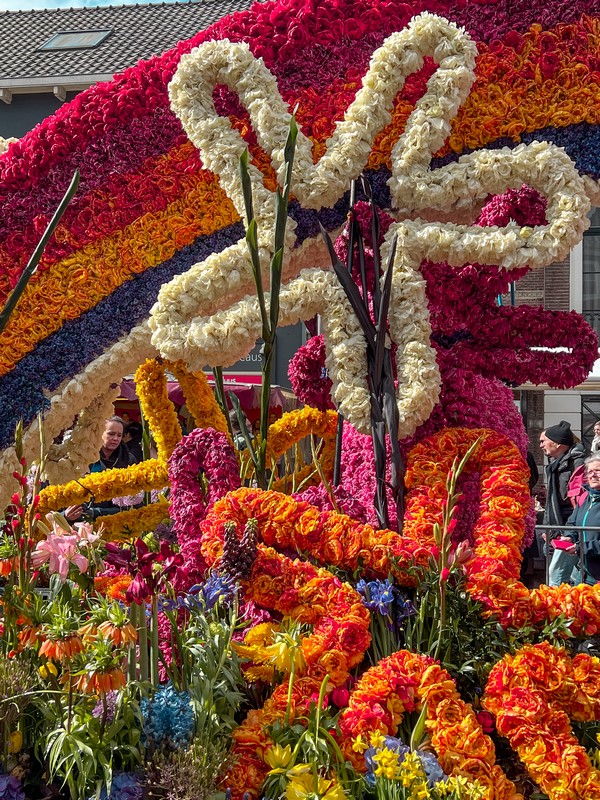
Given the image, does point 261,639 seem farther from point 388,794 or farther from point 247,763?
point 388,794

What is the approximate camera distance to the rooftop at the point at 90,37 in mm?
11750

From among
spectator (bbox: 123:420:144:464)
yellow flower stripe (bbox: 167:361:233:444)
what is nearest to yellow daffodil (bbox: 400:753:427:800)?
yellow flower stripe (bbox: 167:361:233:444)

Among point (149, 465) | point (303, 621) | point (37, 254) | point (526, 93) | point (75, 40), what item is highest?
point (75, 40)

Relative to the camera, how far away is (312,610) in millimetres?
1959

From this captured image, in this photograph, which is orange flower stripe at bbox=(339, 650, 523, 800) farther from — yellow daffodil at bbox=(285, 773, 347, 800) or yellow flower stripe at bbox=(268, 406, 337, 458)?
yellow flower stripe at bbox=(268, 406, 337, 458)

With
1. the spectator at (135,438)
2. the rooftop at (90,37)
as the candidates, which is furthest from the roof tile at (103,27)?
the spectator at (135,438)

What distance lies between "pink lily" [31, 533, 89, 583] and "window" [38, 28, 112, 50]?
477 inches

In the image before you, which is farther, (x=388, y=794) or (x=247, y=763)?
(x=247, y=763)

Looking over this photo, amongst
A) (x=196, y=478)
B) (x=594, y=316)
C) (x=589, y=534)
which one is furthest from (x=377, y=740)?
(x=594, y=316)

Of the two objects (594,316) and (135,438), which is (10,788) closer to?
(135,438)

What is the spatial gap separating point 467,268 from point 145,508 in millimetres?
1369

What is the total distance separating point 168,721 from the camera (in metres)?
1.70

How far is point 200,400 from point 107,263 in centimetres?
76

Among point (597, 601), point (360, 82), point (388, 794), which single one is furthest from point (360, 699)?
point (360, 82)
